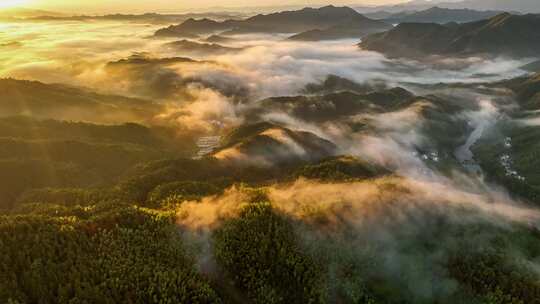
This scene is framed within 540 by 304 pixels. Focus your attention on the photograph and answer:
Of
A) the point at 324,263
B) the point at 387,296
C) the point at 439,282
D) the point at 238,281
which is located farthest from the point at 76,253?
the point at 439,282

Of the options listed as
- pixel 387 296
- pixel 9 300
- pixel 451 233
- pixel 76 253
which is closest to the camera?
pixel 9 300

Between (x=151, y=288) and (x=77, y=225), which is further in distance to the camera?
(x=77, y=225)

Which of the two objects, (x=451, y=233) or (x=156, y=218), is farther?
(x=451, y=233)

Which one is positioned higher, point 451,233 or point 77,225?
point 77,225

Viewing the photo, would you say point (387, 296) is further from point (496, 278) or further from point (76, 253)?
point (76, 253)

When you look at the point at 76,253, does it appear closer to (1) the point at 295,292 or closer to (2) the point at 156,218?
(2) the point at 156,218

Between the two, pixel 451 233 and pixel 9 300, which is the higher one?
pixel 9 300

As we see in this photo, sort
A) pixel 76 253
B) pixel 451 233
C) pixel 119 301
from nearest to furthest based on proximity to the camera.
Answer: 1. pixel 119 301
2. pixel 76 253
3. pixel 451 233

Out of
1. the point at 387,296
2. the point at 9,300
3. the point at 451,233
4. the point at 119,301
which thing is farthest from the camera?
the point at 451,233

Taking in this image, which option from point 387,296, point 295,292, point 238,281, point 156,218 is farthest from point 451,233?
point 156,218
